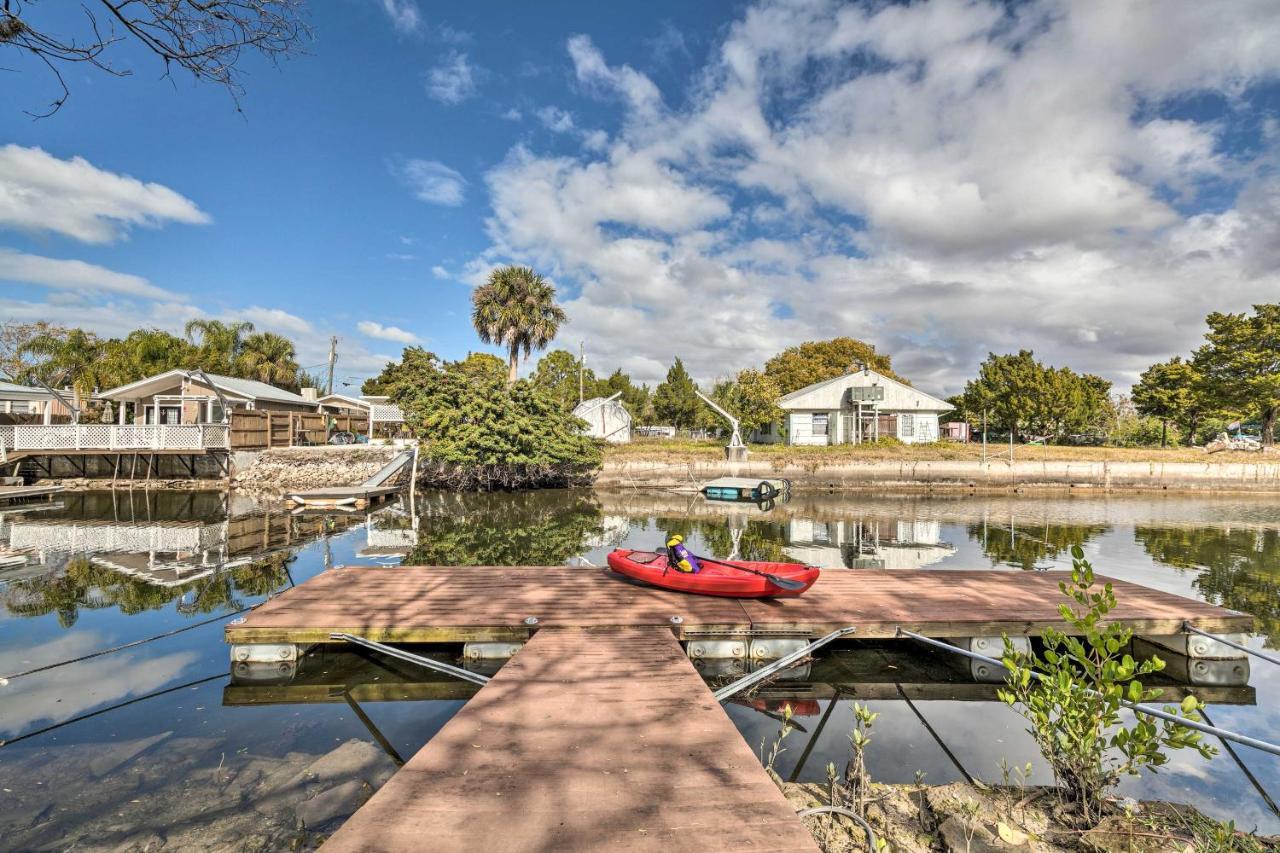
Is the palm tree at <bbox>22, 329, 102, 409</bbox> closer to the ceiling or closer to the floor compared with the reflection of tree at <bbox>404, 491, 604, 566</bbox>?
closer to the ceiling

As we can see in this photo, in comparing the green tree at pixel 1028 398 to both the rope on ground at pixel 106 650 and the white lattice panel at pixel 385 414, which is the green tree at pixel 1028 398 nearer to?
the white lattice panel at pixel 385 414

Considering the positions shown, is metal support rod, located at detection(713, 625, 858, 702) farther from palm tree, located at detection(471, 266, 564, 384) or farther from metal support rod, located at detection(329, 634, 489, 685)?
palm tree, located at detection(471, 266, 564, 384)

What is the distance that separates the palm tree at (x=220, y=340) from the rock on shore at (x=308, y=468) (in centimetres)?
2383

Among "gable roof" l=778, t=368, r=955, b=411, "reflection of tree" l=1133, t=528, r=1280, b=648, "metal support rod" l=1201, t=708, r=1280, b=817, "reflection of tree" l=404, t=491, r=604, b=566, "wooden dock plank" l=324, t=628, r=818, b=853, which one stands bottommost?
"metal support rod" l=1201, t=708, r=1280, b=817

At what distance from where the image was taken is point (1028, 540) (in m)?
21.4

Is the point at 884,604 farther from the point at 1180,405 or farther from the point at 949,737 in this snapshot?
the point at 1180,405

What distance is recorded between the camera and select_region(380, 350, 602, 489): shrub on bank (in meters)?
33.2

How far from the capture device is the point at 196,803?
219 inches

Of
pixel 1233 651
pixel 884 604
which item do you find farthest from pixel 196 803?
pixel 1233 651

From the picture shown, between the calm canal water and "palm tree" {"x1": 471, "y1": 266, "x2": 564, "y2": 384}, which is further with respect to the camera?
"palm tree" {"x1": 471, "y1": 266, "x2": 564, "y2": 384}

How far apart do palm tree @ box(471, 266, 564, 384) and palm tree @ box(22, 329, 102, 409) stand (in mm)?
29112

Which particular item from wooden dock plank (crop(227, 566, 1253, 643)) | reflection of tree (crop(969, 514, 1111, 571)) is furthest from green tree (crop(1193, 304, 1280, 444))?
wooden dock plank (crop(227, 566, 1253, 643))

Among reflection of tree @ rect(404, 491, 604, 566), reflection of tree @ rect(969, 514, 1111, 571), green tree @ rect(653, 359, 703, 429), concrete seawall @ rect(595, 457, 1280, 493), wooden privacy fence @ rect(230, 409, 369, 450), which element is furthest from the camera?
green tree @ rect(653, 359, 703, 429)

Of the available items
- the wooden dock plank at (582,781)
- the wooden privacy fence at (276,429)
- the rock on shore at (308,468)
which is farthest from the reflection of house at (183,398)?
the wooden dock plank at (582,781)
